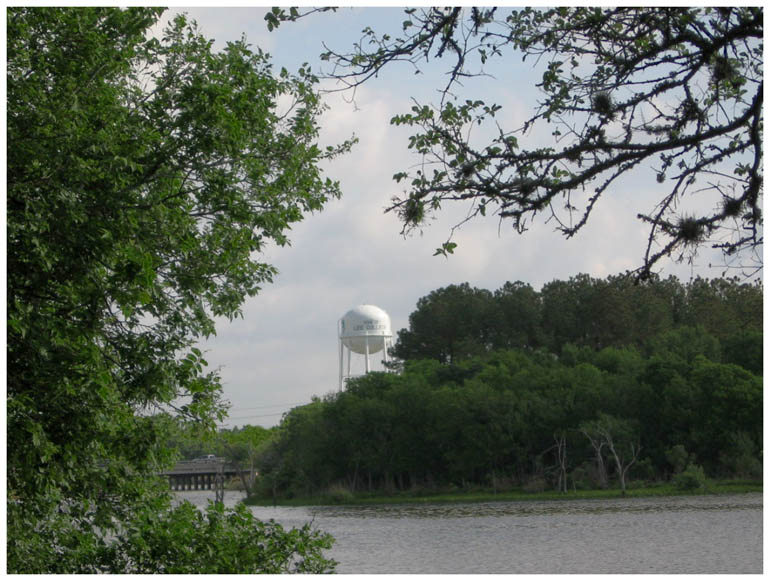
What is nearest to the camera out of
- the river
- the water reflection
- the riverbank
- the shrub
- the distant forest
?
the river

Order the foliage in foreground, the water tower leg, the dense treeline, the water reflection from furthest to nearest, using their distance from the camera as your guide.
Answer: the water tower leg → the dense treeline → the water reflection → the foliage in foreground

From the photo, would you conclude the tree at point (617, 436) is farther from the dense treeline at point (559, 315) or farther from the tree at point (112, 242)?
the tree at point (112, 242)

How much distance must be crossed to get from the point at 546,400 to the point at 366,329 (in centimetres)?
1793

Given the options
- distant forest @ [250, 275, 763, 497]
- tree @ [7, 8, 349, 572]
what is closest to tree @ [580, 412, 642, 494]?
distant forest @ [250, 275, 763, 497]

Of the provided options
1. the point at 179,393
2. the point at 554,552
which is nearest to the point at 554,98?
the point at 179,393

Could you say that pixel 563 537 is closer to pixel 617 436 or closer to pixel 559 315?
pixel 617 436

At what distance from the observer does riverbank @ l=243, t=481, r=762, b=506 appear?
121 ft

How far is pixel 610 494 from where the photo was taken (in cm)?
3809

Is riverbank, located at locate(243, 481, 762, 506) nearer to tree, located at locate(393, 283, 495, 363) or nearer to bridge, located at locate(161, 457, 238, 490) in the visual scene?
tree, located at locate(393, 283, 495, 363)

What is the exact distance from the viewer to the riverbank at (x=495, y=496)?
36.8 m

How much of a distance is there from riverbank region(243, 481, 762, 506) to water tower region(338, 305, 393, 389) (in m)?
11.6

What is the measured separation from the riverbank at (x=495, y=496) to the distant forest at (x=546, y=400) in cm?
70

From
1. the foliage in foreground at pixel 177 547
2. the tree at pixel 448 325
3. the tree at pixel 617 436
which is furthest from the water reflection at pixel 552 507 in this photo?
the foliage in foreground at pixel 177 547

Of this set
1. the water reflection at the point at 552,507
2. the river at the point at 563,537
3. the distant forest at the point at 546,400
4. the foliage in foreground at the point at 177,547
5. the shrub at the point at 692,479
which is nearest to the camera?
the foliage in foreground at the point at 177,547
